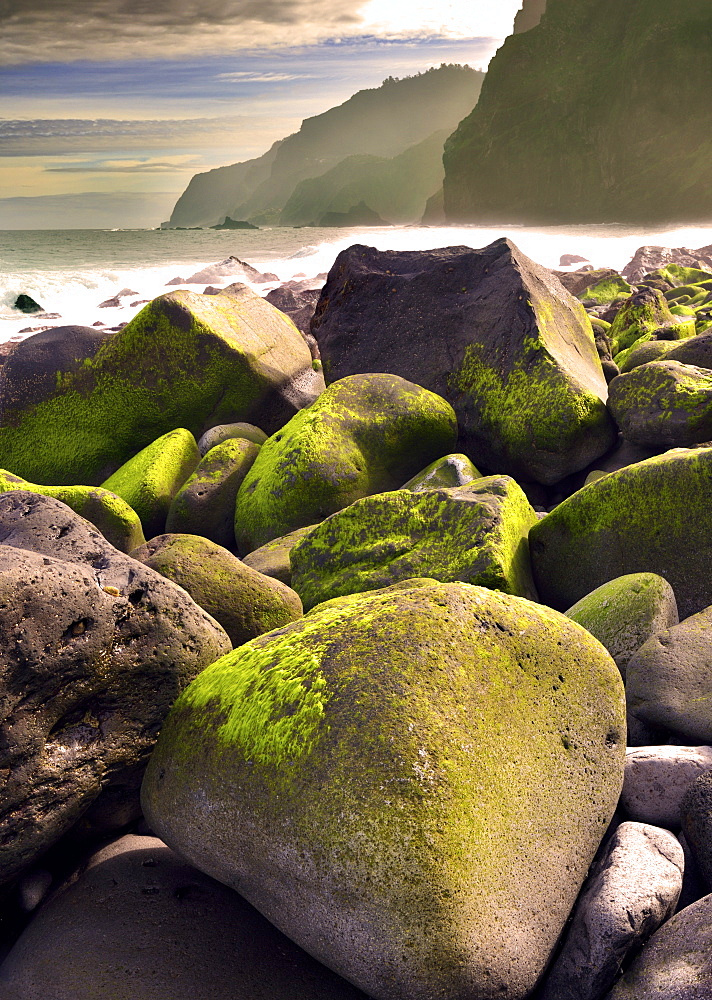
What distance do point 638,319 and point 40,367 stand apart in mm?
6707

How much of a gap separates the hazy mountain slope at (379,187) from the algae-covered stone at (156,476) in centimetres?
13062

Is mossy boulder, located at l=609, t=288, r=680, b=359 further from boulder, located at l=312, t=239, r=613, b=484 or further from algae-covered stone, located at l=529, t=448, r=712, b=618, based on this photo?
algae-covered stone, located at l=529, t=448, r=712, b=618

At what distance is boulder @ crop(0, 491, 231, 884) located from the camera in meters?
2.40

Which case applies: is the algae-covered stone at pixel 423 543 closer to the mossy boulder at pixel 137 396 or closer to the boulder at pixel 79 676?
the boulder at pixel 79 676

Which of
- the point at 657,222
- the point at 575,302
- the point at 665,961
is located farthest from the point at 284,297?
the point at 657,222

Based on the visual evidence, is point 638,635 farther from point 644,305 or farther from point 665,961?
point 644,305

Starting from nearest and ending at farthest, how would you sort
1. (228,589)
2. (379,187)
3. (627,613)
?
1. (627,613)
2. (228,589)
3. (379,187)

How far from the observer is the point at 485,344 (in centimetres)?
622

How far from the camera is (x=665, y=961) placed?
200cm

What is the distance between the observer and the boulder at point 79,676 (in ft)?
7.88

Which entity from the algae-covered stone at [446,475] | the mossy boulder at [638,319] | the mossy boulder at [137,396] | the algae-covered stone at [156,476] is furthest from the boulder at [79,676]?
the mossy boulder at [638,319]

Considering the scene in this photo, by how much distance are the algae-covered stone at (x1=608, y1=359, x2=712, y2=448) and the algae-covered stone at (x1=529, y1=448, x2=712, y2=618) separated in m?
0.82

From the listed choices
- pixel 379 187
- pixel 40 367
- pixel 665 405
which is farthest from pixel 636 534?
pixel 379 187

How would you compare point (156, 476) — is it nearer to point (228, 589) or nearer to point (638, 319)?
point (228, 589)
